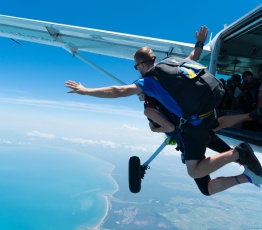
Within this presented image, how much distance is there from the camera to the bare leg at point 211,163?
2.80 metres

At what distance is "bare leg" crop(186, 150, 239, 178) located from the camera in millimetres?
2805

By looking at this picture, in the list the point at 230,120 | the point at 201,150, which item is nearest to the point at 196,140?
the point at 201,150

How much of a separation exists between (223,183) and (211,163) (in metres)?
0.38

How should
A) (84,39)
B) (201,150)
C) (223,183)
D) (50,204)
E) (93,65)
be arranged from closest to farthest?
(201,150)
(223,183)
(93,65)
(84,39)
(50,204)

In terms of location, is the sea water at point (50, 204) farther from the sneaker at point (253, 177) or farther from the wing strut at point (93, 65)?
the sneaker at point (253, 177)

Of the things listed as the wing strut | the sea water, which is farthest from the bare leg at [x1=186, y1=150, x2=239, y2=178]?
the sea water

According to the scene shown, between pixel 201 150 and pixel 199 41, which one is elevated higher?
pixel 199 41

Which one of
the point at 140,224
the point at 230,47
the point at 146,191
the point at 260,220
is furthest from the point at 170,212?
the point at 230,47

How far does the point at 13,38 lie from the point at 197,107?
260 inches

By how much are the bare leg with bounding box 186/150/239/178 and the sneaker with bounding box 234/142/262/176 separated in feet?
0.17

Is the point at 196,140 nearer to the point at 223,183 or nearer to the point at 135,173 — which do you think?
the point at 223,183

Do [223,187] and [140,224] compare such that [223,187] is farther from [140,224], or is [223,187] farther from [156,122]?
[140,224]

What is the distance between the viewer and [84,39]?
6.68 metres

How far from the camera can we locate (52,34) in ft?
21.9
